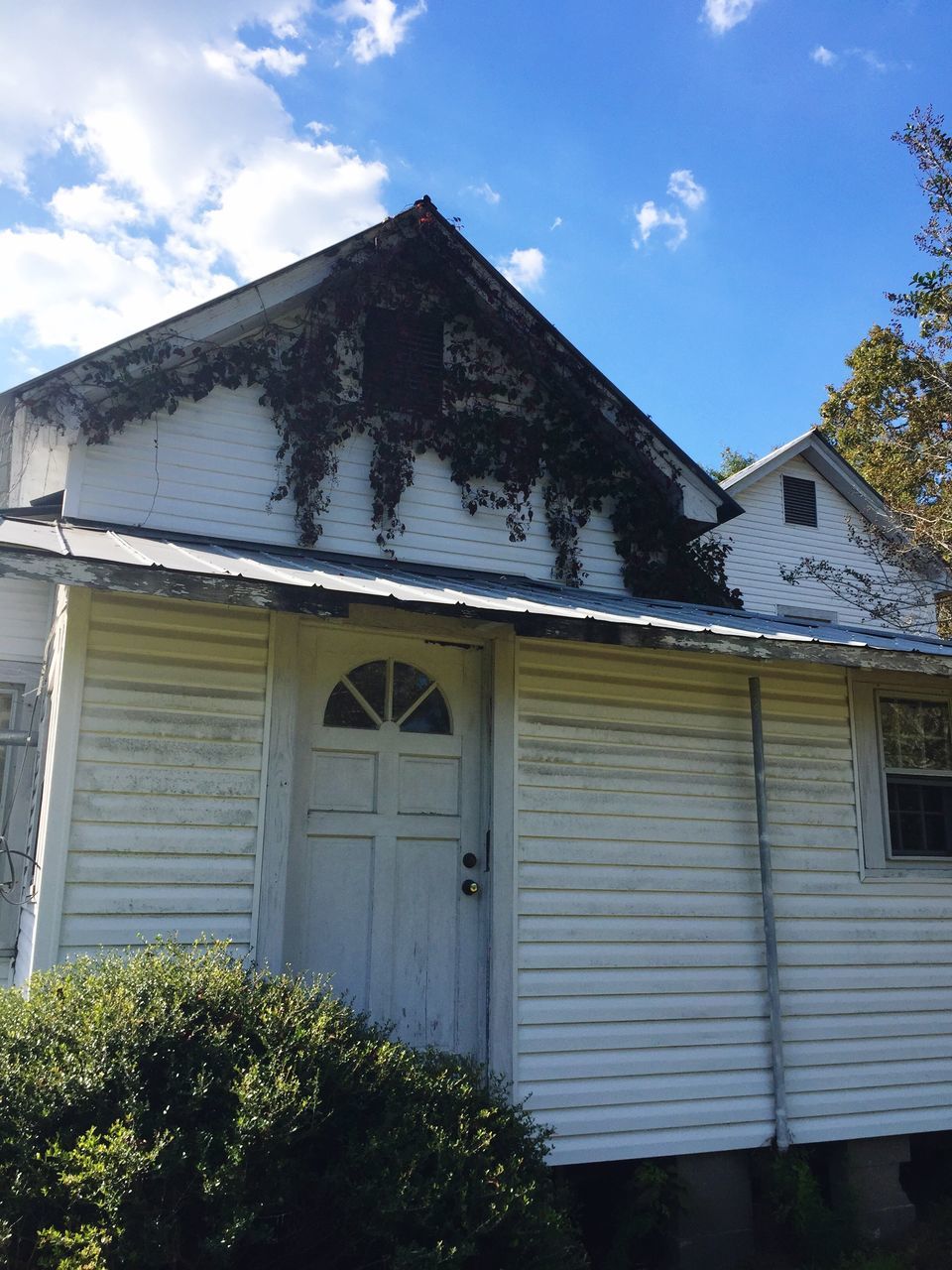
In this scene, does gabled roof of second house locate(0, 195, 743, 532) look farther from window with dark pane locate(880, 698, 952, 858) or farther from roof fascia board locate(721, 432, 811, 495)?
roof fascia board locate(721, 432, 811, 495)

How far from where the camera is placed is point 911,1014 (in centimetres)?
666

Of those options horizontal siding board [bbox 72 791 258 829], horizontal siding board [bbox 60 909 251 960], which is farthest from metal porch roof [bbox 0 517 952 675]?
horizontal siding board [bbox 60 909 251 960]

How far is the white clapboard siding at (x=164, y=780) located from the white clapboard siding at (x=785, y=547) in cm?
1357

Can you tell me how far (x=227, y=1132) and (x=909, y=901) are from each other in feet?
15.8

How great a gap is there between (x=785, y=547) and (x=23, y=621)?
15.0 metres

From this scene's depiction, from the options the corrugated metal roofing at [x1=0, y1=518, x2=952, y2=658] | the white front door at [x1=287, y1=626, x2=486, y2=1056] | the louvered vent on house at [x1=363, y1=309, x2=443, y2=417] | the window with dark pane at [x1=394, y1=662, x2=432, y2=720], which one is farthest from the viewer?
the louvered vent on house at [x1=363, y1=309, x2=443, y2=417]

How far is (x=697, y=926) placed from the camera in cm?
627

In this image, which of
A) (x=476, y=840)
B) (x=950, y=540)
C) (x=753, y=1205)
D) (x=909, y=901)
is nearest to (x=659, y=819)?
(x=476, y=840)

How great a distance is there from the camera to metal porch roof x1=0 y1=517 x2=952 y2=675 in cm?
468

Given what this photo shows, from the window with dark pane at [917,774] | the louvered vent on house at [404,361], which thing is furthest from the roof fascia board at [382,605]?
the louvered vent on house at [404,361]

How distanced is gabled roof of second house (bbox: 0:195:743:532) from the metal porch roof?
4.12 ft

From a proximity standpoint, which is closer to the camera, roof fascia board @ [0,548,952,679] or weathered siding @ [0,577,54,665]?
roof fascia board @ [0,548,952,679]

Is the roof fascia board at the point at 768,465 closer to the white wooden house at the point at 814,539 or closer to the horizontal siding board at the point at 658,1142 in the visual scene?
the white wooden house at the point at 814,539

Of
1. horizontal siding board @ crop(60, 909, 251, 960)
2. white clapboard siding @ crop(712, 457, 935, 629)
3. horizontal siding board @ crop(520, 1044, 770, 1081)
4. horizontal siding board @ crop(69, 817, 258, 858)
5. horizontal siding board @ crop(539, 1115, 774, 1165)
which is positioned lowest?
horizontal siding board @ crop(539, 1115, 774, 1165)
